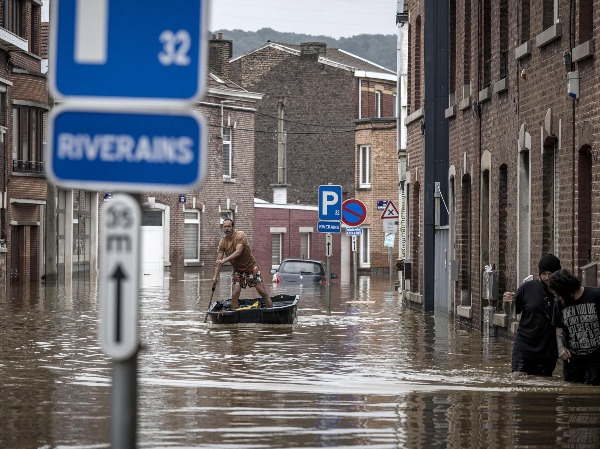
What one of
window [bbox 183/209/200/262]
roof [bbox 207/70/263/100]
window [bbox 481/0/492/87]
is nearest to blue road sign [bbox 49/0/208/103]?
window [bbox 481/0/492/87]

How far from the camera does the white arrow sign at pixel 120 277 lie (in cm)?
579

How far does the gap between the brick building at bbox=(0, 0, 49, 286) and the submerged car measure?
834 cm

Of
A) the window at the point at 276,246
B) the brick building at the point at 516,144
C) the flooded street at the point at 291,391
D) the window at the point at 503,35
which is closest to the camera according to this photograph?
the flooded street at the point at 291,391

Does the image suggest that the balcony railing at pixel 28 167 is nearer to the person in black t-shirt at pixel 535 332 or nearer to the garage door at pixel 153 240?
the garage door at pixel 153 240

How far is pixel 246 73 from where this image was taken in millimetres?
78625

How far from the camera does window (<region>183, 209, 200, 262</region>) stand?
2729 inches

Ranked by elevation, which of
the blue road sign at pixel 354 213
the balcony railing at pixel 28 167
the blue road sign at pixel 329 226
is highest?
the balcony railing at pixel 28 167

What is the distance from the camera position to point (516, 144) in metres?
23.2

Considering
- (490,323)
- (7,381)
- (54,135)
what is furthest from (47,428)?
(490,323)

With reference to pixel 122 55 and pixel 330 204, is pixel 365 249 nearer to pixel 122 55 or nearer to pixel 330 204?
pixel 330 204

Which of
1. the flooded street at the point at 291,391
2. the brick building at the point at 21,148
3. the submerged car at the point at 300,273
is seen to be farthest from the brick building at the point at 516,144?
the brick building at the point at 21,148

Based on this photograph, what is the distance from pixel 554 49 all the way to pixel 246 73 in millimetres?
58842

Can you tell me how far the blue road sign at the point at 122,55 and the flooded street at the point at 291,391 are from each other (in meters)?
5.06

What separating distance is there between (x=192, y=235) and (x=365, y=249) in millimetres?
7941
